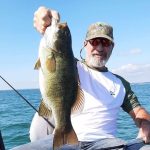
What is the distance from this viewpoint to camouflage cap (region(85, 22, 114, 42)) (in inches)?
238

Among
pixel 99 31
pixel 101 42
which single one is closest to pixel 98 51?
pixel 101 42

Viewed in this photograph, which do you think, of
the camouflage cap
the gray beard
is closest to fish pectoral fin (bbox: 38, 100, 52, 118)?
the gray beard

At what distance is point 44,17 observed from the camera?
14.3ft

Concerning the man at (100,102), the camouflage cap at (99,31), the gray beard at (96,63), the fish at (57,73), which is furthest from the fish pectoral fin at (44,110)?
the camouflage cap at (99,31)

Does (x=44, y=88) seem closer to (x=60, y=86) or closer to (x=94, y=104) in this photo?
(x=60, y=86)

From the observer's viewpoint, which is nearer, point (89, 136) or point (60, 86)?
point (60, 86)

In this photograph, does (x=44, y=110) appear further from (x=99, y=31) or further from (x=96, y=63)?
(x=99, y=31)

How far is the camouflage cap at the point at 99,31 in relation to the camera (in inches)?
238

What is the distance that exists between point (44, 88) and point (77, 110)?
1.75 ft

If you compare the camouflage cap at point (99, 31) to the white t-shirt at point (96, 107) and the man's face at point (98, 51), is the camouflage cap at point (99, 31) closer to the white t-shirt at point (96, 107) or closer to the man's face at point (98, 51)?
the man's face at point (98, 51)

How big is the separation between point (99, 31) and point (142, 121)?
1495 mm

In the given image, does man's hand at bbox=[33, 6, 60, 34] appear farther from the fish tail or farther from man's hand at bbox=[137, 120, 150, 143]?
man's hand at bbox=[137, 120, 150, 143]

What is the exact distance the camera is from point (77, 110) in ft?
14.7

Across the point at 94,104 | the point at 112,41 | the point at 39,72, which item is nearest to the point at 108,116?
the point at 94,104
